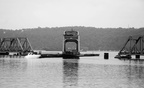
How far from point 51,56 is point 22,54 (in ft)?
79.8

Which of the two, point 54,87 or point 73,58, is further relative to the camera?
point 73,58

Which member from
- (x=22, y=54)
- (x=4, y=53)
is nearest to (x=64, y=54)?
(x=22, y=54)

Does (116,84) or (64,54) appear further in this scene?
(64,54)

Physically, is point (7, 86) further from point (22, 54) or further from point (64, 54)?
point (22, 54)

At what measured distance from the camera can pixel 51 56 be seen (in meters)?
147

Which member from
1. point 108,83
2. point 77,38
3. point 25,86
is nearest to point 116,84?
point 108,83

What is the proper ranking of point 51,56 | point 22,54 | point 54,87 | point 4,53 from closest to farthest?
point 54,87 → point 51,56 → point 22,54 → point 4,53

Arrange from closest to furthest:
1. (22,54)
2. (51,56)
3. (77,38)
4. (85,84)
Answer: (85,84), (77,38), (51,56), (22,54)

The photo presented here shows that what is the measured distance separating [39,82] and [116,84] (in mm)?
10209

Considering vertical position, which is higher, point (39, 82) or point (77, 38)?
point (77, 38)

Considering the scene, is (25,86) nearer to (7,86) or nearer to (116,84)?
(7,86)

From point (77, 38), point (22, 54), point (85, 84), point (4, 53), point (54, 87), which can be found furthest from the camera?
point (4, 53)

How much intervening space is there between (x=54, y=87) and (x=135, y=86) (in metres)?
10.4

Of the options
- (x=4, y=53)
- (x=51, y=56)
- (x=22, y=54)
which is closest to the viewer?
(x=51, y=56)
